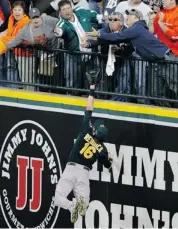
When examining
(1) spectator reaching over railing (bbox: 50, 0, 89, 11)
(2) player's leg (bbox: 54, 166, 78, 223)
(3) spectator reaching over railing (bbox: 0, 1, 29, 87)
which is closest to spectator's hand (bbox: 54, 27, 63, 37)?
(3) spectator reaching over railing (bbox: 0, 1, 29, 87)

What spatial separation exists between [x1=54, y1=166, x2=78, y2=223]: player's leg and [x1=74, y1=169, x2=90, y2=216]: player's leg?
69 millimetres

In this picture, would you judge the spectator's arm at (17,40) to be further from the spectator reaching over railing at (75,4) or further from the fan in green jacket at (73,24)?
the spectator reaching over railing at (75,4)

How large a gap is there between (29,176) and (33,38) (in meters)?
2.18

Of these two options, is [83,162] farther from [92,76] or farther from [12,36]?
[12,36]

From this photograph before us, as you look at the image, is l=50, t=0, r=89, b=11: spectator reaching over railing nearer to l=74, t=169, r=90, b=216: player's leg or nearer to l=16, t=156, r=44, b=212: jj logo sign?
l=16, t=156, r=44, b=212: jj logo sign

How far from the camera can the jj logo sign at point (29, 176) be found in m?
25.2

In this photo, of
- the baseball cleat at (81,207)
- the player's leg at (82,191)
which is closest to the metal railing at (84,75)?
the player's leg at (82,191)

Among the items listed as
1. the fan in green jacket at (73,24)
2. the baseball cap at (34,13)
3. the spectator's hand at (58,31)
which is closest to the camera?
the spectator's hand at (58,31)

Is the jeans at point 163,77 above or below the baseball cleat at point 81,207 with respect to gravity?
above

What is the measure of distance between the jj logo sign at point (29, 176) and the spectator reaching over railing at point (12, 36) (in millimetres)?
789

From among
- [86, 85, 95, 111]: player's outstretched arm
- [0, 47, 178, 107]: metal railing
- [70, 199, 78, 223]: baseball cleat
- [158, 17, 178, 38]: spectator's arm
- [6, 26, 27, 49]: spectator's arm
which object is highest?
[158, 17, 178, 38]: spectator's arm

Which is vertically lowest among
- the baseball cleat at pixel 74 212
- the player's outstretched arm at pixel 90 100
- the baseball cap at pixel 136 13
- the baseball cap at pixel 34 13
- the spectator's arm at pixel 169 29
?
the baseball cleat at pixel 74 212

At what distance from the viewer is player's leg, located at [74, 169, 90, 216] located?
2423 centimetres

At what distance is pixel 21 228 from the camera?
2553cm
